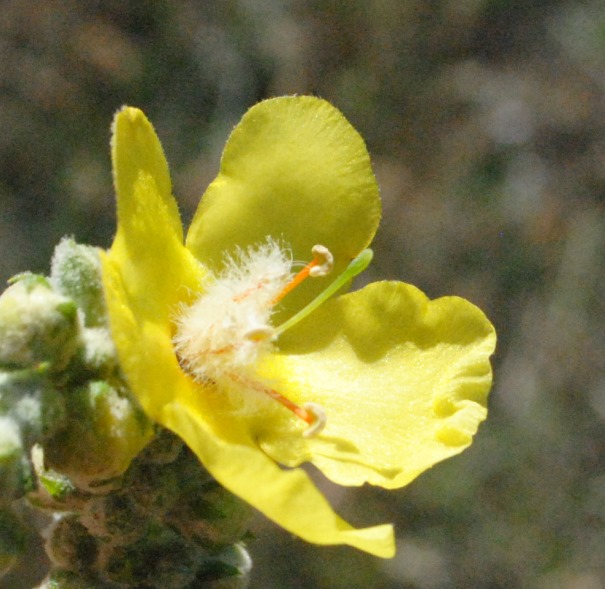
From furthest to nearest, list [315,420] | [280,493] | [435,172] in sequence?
1. [435,172]
2. [315,420]
3. [280,493]

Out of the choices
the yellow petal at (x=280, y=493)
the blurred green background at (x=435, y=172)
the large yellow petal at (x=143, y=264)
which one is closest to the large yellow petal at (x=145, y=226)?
the large yellow petal at (x=143, y=264)

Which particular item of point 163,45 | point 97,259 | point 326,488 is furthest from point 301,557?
point 97,259

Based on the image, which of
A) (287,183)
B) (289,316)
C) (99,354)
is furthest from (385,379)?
(99,354)

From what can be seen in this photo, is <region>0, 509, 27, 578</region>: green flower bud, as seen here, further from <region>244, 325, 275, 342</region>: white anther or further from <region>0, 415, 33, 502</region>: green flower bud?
<region>244, 325, 275, 342</region>: white anther

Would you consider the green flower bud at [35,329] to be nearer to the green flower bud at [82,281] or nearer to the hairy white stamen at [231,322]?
the green flower bud at [82,281]

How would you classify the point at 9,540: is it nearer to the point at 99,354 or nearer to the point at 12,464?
the point at 12,464

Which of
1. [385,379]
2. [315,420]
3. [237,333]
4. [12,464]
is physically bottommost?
[385,379]

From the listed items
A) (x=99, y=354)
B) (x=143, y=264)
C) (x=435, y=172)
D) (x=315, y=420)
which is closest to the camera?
(x=99, y=354)
